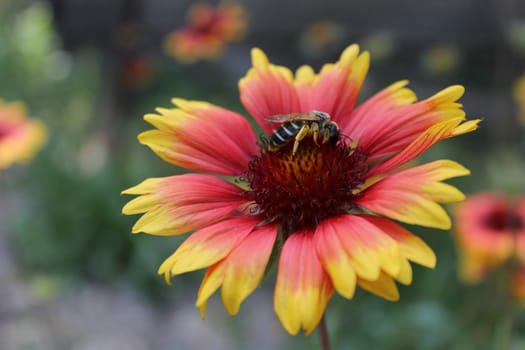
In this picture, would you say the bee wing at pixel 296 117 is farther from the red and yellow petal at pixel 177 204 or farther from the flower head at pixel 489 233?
the flower head at pixel 489 233

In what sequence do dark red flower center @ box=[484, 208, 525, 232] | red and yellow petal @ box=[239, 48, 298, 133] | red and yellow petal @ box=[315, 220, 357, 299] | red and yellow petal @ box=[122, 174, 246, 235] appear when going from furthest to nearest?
dark red flower center @ box=[484, 208, 525, 232]
red and yellow petal @ box=[239, 48, 298, 133]
red and yellow petal @ box=[122, 174, 246, 235]
red and yellow petal @ box=[315, 220, 357, 299]

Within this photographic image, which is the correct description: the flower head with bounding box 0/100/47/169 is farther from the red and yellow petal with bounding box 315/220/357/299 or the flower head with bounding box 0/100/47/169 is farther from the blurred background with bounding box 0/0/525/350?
the red and yellow petal with bounding box 315/220/357/299

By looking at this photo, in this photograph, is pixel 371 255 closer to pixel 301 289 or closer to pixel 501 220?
pixel 301 289

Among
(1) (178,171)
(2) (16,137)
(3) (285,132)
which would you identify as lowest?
(3) (285,132)

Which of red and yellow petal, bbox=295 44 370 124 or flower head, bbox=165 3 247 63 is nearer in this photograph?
red and yellow petal, bbox=295 44 370 124

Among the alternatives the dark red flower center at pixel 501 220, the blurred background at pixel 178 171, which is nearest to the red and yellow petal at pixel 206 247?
the blurred background at pixel 178 171

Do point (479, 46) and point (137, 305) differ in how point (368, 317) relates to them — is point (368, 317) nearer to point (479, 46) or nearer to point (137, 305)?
point (137, 305)

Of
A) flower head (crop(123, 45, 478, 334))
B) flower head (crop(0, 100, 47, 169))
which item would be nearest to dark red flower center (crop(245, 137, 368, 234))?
flower head (crop(123, 45, 478, 334))

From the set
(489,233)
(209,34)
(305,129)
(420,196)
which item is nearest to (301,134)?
(305,129)
